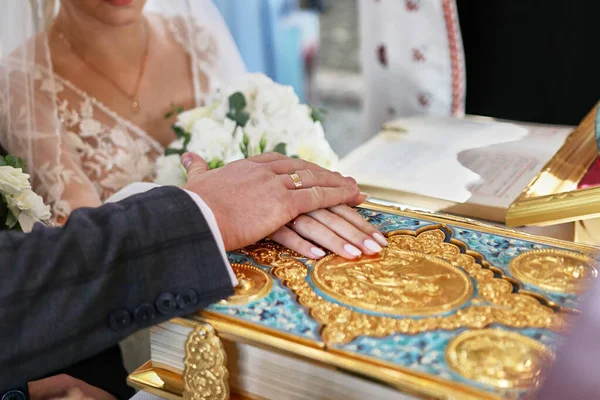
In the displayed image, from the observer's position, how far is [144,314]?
612 mm

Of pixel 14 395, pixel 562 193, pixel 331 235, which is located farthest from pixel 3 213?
pixel 562 193

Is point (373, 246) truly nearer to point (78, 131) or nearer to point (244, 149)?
point (244, 149)

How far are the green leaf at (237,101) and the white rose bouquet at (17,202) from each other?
39 centimetres

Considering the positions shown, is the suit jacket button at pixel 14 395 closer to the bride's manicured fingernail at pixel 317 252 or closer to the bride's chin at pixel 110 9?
the bride's manicured fingernail at pixel 317 252

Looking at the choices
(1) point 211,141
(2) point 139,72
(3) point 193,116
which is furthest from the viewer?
(2) point 139,72

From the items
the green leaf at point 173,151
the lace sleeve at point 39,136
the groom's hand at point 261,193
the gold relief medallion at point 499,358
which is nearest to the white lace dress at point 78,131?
the lace sleeve at point 39,136

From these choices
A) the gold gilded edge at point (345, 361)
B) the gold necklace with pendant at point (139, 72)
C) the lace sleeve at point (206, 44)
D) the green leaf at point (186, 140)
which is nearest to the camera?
the gold gilded edge at point (345, 361)

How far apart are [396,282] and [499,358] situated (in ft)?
0.50

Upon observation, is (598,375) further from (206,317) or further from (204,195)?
(204,195)

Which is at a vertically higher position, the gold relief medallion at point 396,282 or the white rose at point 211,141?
the white rose at point 211,141

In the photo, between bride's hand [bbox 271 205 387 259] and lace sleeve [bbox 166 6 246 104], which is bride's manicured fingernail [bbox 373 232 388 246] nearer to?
bride's hand [bbox 271 205 387 259]

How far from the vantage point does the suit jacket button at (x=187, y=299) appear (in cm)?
61

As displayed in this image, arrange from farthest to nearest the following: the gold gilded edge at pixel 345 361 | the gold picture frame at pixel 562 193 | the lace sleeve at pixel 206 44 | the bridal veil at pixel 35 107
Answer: the lace sleeve at pixel 206 44 → the bridal veil at pixel 35 107 → the gold picture frame at pixel 562 193 → the gold gilded edge at pixel 345 361

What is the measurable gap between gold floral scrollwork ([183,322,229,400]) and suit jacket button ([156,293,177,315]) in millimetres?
33
